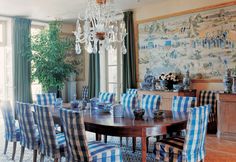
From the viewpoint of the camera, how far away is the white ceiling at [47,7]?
6.48 metres

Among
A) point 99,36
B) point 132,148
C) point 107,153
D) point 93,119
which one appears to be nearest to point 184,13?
point 99,36

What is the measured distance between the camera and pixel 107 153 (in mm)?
3039

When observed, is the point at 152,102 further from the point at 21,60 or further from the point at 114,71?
the point at 21,60

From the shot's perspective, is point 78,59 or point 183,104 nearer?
point 183,104

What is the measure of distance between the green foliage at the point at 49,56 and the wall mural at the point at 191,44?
226 cm

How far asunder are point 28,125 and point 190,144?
2.13m

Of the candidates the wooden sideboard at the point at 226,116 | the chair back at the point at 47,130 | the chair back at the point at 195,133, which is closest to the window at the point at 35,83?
the chair back at the point at 47,130

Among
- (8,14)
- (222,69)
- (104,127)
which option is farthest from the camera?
(8,14)

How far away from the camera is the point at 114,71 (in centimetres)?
820

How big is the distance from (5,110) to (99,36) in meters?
1.84

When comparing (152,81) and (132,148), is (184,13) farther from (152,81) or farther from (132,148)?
(132,148)

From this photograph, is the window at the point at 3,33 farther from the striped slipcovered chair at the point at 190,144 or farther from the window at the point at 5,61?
the striped slipcovered chair at the point at 190,144

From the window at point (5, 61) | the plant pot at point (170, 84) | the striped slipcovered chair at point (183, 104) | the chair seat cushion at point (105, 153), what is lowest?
the chair seat cushion at point (105, 153)

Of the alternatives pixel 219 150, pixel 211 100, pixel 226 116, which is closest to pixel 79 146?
A: pixel 219 150
